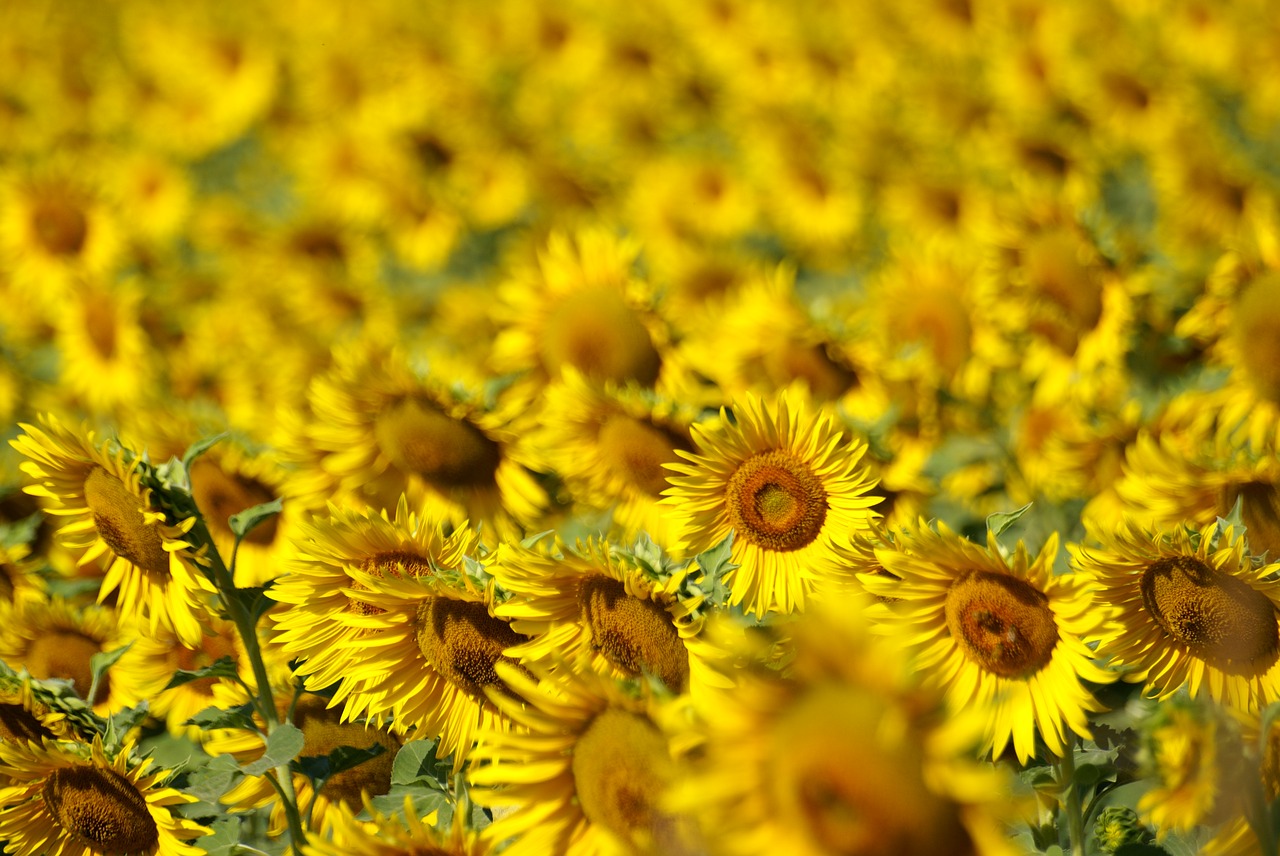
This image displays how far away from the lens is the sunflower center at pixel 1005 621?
1.87m

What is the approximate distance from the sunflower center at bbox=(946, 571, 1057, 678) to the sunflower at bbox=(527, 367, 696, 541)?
0.84 meters

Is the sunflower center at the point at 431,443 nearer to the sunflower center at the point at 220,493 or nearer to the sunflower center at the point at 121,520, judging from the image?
the sunflower center at the point at 220,493

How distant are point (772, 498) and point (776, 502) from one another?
0.01 metres

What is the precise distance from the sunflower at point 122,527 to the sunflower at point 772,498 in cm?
92

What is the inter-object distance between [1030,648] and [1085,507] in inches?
47.3

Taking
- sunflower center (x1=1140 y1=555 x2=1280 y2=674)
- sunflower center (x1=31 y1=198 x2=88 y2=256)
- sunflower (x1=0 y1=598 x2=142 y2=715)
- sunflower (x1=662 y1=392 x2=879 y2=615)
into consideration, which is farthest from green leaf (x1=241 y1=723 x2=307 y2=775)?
sunflower center (x1=31 y1=198 x2=88 y2=256)

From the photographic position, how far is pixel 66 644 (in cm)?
254

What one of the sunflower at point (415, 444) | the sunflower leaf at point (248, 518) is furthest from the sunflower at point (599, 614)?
the sunflower at point (415, 444)

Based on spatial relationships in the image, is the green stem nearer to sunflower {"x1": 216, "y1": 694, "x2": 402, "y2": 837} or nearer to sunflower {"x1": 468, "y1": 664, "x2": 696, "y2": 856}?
sunflower {"x1": 468, "y1": 664, "x2": 696, "y2": 856}

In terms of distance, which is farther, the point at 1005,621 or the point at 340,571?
the point at 340,571

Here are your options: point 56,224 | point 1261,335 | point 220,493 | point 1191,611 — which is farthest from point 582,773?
point 56,224

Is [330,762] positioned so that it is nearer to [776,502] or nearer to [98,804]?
[98,804]

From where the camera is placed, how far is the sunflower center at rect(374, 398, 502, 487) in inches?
109

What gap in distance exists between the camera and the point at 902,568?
6.18 feet
